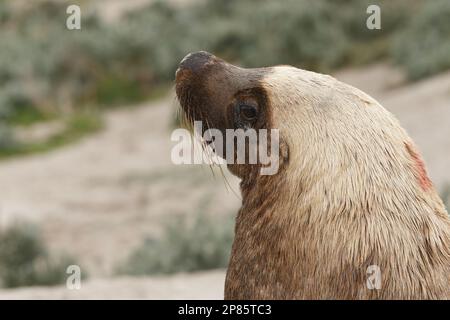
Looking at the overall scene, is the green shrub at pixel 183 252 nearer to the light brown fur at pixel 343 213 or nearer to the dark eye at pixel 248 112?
the dark eye at pixel 248 112

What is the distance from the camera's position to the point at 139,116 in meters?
17.0

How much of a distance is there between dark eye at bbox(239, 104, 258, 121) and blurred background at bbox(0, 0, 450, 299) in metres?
1.41

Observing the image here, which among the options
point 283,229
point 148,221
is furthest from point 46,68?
point 283,229

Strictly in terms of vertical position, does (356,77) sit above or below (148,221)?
above

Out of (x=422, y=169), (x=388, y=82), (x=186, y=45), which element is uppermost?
(x=186, y=45)

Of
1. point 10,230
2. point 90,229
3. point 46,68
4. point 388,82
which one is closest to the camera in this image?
point 10,230

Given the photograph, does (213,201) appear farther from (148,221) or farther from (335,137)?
(335,137)

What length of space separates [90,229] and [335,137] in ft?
26.0

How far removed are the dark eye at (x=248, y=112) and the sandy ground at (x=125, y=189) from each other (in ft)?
10.5

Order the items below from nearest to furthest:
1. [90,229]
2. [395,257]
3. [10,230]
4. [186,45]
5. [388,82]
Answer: [395,257]
[10,230]
[90,229]
[388,82]
[186,45]

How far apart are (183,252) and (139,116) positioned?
9157 millimetres

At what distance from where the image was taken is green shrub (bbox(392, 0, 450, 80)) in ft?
48.1

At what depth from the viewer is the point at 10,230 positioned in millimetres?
8891

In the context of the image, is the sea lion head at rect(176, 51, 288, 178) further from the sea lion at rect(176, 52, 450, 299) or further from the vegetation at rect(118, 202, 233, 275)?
the vegetation at rect(118, 202, 233, 275)
